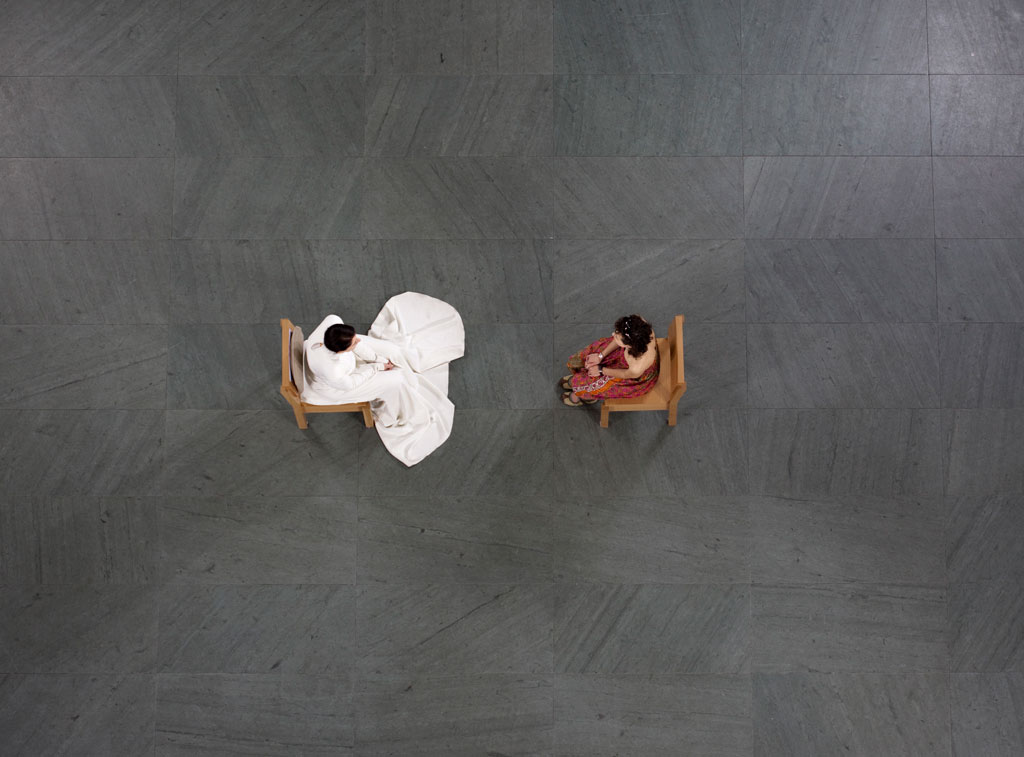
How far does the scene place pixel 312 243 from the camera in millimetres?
3402

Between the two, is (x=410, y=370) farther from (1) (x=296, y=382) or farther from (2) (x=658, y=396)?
(2) (x=658, y=396)

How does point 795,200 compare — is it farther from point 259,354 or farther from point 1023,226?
point 259,354

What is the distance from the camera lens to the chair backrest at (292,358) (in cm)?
266

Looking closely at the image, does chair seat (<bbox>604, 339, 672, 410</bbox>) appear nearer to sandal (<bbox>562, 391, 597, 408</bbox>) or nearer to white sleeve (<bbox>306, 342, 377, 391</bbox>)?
sandal (<bbox>562, 391, 597, 408</bbox>)

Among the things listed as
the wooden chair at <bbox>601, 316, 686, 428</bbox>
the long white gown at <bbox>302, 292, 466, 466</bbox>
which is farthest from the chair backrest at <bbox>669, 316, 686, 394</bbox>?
the long white gown at <bbox>302, 292, 466, 466</bbox>

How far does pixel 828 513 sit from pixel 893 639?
0.63m

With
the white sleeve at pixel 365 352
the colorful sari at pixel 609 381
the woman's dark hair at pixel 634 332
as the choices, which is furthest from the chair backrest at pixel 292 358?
the woman's dark hair at pixel 634 332

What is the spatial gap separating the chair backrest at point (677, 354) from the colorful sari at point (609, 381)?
80 millimetres

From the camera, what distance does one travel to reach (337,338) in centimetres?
276

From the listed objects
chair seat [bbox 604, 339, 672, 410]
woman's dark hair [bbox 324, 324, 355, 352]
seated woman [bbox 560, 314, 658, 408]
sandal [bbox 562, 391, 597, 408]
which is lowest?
sandal [bbox 562, 391, 597, 408]

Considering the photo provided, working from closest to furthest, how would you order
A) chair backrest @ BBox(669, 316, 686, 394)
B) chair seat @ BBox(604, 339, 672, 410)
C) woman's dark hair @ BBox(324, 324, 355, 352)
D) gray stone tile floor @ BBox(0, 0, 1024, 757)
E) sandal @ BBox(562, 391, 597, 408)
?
chair backrest @ BBox(669, 316, 686, 394) < woman's dark hair @ BBox(324, 324, 355, 352) < chair seat @ BBox(604, 339, 672, 410) < gray stone tile floor @ BBox(0, 0, 1024, 757) < sandal @ BBox(562, 391, 597, 408)

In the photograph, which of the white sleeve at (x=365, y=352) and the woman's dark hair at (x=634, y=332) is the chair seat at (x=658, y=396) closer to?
the woman's dark hair at (x=634, y=332)

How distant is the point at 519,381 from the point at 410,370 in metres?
0.52

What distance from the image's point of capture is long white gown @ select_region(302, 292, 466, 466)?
119 inches
